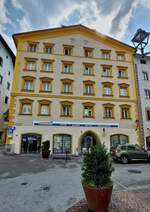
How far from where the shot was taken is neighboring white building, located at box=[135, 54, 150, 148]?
68.9 ft

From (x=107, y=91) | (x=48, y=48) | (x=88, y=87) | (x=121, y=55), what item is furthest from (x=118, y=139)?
(x=48, y=48)

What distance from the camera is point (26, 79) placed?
20.0 metres

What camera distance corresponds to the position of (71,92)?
67.1 feet

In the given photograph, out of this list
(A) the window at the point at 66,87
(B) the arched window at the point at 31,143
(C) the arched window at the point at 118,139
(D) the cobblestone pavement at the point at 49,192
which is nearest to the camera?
(D) the cobblestone pavement at the point at 49,192

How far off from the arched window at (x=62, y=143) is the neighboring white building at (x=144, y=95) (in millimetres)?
10514

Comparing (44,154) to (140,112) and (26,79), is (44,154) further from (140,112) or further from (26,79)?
(140,112)

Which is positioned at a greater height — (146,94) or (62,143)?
(146,94)

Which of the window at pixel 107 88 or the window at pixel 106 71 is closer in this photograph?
the window at pixel 107 88

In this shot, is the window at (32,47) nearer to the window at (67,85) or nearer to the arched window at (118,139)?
the window at (67,85)

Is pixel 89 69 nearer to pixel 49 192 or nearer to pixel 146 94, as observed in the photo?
pixel 146 94

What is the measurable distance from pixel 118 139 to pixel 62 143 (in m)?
7.62

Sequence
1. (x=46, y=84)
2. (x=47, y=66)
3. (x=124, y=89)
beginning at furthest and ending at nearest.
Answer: (x=124, y=89)
(x=47, y=66)
(x=46, y=84)

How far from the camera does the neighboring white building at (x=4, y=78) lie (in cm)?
2898

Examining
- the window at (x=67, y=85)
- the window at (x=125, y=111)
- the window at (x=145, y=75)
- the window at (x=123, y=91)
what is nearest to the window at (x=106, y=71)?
the window at (x=123, y=91)
